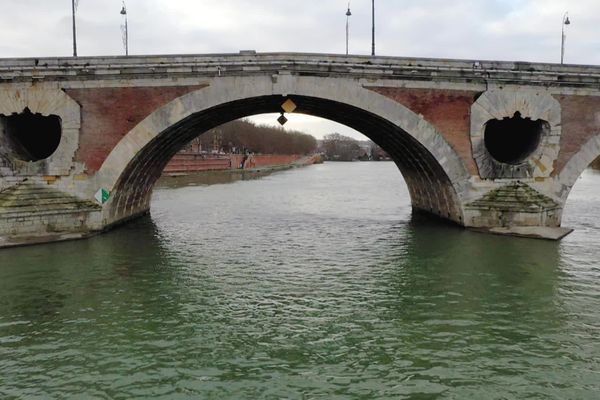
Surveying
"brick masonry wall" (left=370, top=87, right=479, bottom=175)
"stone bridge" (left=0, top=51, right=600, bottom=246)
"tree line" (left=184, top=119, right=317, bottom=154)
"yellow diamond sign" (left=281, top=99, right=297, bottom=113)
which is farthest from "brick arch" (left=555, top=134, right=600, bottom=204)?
"tree line" (left=184, top=119, right=317, bottom=154)

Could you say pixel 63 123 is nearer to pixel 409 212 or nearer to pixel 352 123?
pixel 352 123

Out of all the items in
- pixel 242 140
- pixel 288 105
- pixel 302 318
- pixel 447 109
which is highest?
pixel 242 140

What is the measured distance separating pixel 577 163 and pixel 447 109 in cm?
558

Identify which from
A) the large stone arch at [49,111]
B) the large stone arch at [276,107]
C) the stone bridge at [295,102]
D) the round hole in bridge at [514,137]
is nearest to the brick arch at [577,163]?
the stone bridge at [295,102]

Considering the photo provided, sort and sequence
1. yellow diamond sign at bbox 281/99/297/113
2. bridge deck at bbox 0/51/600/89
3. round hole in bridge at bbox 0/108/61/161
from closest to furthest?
1. bridge deck at bbox 0/51/600/89
2. round hole in bridge at bbox 0/108/61/161
3. yellow diamond sign at bbox 281/99/297/113

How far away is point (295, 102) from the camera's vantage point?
2027cm

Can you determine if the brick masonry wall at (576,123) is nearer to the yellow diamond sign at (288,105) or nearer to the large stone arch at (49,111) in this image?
the yellow diamond sign at (288,105)

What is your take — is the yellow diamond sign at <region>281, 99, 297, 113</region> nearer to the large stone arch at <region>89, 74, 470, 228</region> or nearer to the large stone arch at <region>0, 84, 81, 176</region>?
the large stone arch at <region>89, 74, 470, 228</region>

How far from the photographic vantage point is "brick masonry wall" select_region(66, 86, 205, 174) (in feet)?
59.1

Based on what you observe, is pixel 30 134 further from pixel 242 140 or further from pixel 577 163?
pixel 242 140

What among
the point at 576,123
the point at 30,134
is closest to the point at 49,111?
the point at 30,134

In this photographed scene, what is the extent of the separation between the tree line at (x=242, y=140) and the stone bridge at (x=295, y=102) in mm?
68536

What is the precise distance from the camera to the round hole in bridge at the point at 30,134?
747 inches

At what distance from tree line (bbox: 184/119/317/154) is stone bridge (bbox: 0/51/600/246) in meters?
68.5
